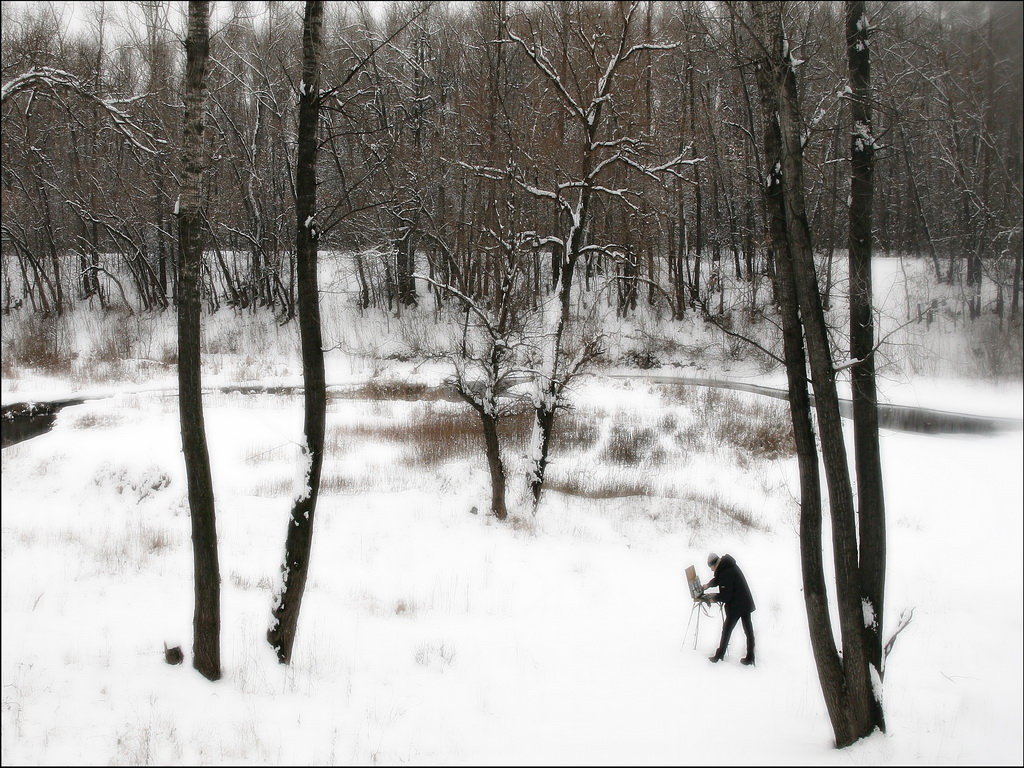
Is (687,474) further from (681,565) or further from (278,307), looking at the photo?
(278,307)

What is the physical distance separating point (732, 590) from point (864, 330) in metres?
3.29

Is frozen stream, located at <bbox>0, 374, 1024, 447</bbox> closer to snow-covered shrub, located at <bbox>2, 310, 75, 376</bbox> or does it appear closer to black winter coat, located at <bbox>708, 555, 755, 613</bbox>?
snow-covered shrub, located at <bbox>2, 310, 75, 376</bbox>

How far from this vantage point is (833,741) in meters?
6.01

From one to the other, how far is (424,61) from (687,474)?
24.9 metres

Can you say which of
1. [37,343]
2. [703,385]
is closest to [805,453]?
[703,385]

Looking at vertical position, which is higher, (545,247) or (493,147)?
(493,147)

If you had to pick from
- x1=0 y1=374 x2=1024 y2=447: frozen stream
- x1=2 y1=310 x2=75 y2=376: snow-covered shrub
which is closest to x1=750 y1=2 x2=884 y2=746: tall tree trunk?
x1=0 y1=374 x2=1024 y2=447: frozen stream

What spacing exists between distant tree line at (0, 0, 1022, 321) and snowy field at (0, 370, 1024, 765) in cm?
402

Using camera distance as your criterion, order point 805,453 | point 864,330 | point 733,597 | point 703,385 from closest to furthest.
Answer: point 805,453
point 864,330
point 733,597
point 703,385

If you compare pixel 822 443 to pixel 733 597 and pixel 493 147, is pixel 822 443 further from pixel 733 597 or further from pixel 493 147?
pixel 493 147

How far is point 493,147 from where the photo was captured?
14.3m

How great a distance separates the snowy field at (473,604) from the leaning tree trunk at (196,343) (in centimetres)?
59

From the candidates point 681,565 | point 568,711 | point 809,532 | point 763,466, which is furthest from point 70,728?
point 763,466

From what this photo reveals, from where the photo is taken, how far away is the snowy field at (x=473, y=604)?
5.56 metres
